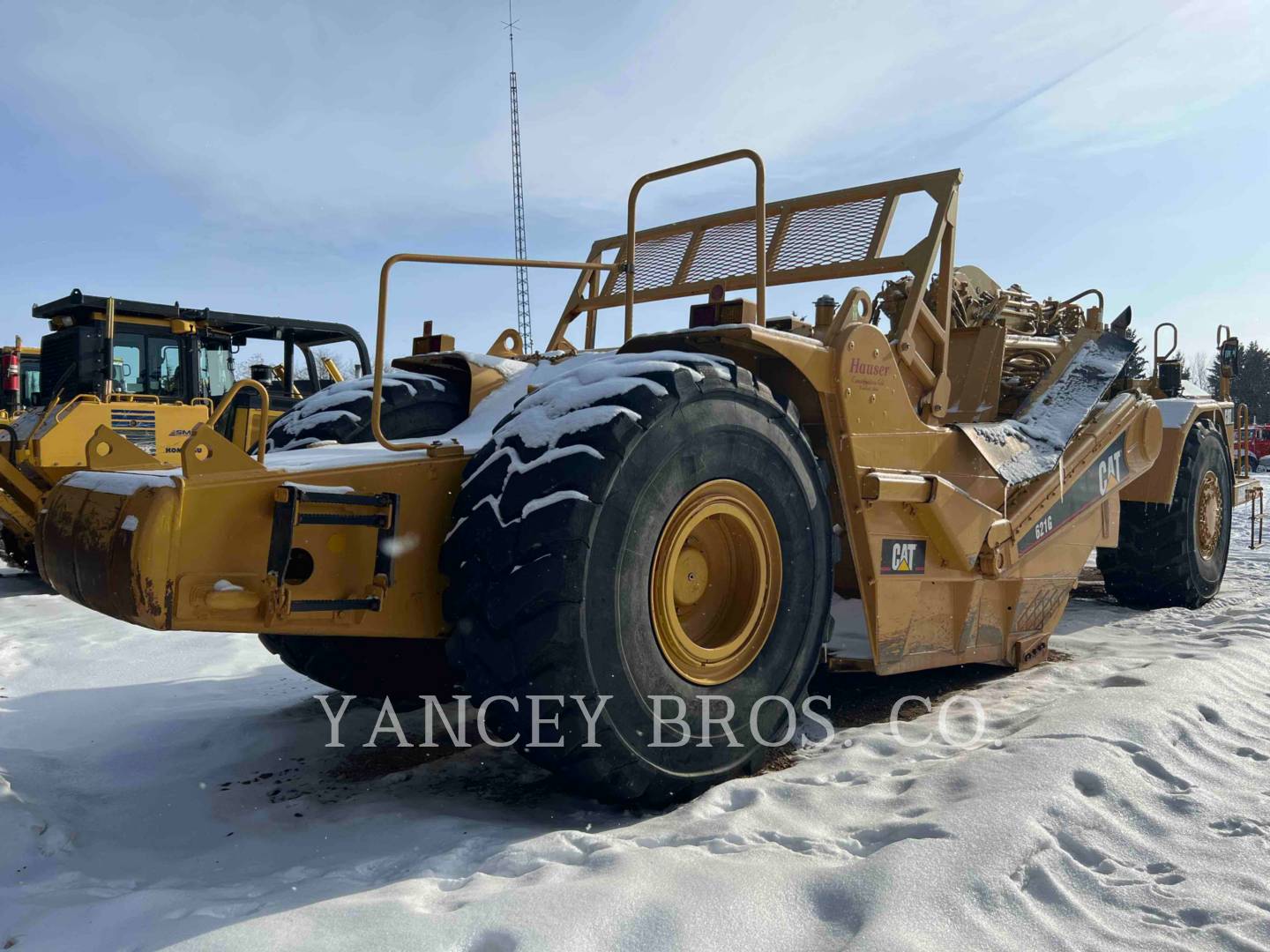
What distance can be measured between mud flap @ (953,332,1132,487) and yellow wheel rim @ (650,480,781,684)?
1.77m

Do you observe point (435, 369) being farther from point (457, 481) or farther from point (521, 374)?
point (457, 481)

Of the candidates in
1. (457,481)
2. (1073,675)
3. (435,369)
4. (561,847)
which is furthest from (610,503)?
(1073,675)

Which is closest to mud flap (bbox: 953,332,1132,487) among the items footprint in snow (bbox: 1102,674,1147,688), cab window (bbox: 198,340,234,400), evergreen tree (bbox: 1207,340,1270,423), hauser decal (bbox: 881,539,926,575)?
hauser decal (bbox: 881,539,926,575)

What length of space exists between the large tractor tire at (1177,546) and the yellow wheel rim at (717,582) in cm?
492

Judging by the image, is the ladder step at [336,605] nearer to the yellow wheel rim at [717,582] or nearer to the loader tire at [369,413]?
the yellow wheel rim at [717,582]

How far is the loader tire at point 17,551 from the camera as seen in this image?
9242 mm

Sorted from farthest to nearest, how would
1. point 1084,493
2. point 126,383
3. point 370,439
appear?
point 126,383
point 1084,493
point 370,439

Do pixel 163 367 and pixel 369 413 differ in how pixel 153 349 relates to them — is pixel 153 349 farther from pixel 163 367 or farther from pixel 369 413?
pixel 369 413

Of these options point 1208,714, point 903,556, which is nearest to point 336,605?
point 903,556

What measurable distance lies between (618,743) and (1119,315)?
5241mm

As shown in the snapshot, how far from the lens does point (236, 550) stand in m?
2.70

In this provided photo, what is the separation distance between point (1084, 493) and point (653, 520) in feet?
11.1

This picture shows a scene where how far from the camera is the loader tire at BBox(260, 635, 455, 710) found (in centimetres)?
409

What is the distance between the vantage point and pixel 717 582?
3.46m
